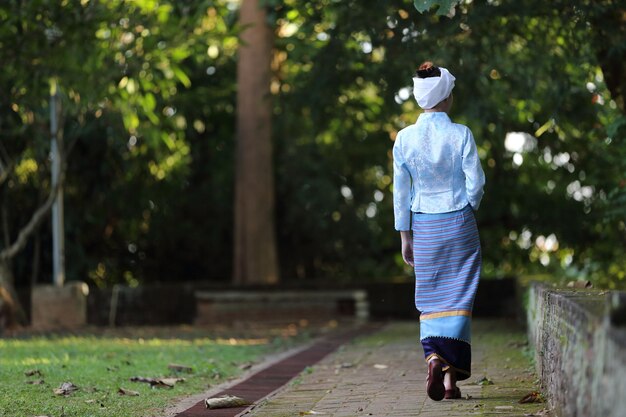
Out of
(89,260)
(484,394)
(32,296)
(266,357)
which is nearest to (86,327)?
(32,296)

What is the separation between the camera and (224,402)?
21.6ft

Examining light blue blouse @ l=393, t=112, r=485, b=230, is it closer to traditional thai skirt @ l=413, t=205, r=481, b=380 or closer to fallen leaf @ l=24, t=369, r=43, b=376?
traditional thai skirt @ l=413, t=205, r=481, b=380

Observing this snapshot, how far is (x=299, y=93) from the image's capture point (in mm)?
15969

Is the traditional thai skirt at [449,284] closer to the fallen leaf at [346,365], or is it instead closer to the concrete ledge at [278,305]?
the fallen leaf at [346,365]

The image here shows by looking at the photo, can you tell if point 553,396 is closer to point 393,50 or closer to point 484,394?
point 484,394

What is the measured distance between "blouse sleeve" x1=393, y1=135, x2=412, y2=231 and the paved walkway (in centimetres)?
104

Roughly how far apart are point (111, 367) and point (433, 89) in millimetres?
3974

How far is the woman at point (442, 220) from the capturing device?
634 centimetres

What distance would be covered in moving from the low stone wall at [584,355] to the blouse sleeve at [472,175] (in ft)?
2.25

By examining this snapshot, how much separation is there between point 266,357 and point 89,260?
1000cm

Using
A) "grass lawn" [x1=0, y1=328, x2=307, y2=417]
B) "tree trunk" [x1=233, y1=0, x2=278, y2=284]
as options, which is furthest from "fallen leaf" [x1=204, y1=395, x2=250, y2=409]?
"tree trunk" [x1=233, y1=0, x2=278, y2=284]

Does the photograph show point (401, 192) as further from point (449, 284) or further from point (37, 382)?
point (37, 382)

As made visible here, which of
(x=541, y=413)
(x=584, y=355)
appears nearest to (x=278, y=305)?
(x=541, y=413)

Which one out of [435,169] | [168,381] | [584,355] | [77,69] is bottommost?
[168,381]
